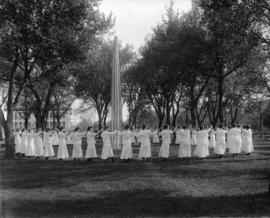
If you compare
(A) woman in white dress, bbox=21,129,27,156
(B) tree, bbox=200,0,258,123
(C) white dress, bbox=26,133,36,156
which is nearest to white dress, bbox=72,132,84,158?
(C) white dress, bbox=26,133,36,156

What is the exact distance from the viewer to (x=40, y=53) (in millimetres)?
25312

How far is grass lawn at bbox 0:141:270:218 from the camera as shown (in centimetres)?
1054

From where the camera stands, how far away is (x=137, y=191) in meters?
13.4

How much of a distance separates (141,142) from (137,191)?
419 inches

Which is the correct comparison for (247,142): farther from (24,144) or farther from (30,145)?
(24,144)

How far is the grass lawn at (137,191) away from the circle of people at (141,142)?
3.61 meters

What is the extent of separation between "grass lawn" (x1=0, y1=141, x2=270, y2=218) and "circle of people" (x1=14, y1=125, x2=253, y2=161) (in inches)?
142

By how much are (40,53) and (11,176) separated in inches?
396

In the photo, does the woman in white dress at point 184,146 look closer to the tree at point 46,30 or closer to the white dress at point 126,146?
the white dress at point 126,146

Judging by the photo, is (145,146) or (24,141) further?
(24,141)

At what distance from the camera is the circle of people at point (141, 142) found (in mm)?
23906

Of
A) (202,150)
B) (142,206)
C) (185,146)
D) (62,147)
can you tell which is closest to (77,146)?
(62,147)

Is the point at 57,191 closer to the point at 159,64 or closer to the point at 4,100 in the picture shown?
the point at 159,64

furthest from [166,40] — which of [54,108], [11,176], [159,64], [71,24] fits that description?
[54,108]
